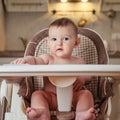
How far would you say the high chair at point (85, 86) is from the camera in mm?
1332

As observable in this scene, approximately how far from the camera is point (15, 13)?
3.34 meters

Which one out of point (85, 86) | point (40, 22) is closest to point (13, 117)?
point (85, 86)

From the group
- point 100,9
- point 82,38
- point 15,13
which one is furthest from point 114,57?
point 82,38

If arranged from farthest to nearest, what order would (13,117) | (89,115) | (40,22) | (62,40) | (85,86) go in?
1. (40,22)
2. (85,86)
3. (13,117)
4. (62,40)
5. (89,115)

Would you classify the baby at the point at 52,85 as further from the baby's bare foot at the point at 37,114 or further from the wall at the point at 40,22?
the wall at the point at 40,22

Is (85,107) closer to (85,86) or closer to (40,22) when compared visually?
(85,86)

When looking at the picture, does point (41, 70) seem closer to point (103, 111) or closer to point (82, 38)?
point (103, 111)

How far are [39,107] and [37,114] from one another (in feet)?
0.18

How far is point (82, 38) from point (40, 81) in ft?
1.00

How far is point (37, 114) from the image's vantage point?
44.6 inches

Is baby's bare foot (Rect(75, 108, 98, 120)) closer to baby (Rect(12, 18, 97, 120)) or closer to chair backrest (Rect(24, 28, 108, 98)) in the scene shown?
baby (Rect(12, 18, 97, 120))

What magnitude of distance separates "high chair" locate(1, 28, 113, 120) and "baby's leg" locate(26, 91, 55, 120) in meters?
0.06

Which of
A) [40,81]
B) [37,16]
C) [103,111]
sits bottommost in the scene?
[103,111]

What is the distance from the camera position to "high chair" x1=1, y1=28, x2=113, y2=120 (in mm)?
1332
